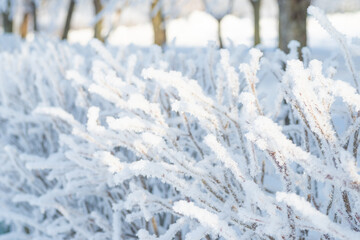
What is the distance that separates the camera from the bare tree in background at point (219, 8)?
1318cm

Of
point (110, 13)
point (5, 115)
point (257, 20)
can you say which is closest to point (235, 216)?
point (5, 115)

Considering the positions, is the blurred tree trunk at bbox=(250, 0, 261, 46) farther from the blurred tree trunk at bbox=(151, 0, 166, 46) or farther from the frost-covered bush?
the frost-covered bush

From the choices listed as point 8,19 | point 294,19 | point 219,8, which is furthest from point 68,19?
point 294,19

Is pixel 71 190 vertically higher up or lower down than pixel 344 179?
lower down

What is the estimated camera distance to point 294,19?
14.0 feet

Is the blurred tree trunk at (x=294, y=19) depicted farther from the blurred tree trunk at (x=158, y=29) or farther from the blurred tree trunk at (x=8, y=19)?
the blurred tree trunk at (x=8, y=19)

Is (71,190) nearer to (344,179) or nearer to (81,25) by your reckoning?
(344,179)

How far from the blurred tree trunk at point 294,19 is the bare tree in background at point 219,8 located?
9014mm

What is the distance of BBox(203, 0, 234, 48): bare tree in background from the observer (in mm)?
13180

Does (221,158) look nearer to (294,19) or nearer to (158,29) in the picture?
(294,19)

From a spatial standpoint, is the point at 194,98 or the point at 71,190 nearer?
the point at 194,98

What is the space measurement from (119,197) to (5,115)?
1.08 meters

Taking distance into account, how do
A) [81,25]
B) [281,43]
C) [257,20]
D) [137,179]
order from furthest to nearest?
[81,25], [257,20], [281,43], [137,179]

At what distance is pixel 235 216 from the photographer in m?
1.28
